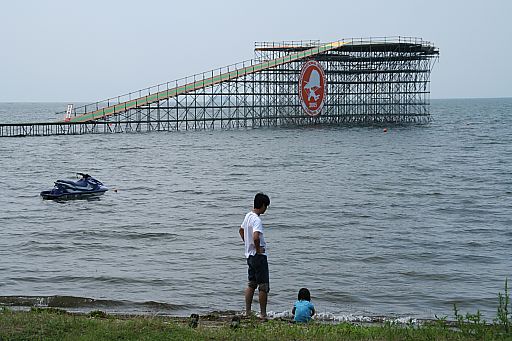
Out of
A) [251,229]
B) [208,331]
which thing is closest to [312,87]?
[251,229]

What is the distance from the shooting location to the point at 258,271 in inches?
457

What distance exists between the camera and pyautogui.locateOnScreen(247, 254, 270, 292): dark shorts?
11.5m

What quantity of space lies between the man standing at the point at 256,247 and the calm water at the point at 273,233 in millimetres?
2356

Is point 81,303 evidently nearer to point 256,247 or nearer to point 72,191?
point 256,247

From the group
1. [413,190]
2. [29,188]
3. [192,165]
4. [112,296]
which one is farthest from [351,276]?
[192,165]

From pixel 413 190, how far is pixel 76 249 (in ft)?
53.2

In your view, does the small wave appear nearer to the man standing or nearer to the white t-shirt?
the man standing

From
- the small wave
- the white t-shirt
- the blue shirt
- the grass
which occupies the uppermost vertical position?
the white t-shirt

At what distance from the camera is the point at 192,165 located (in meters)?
43.4

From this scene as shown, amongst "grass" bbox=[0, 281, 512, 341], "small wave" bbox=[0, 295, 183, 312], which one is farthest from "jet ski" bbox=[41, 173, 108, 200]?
"grass" bbox=[0, 281, 512, 341]

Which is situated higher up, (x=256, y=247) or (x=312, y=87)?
(x=312, y=87)

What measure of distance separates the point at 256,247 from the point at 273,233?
36.6 feet

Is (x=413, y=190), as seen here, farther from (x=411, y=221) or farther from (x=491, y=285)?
(x=491, y=285)

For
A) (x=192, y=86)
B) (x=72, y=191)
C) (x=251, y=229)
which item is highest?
(x=192, y=86)
